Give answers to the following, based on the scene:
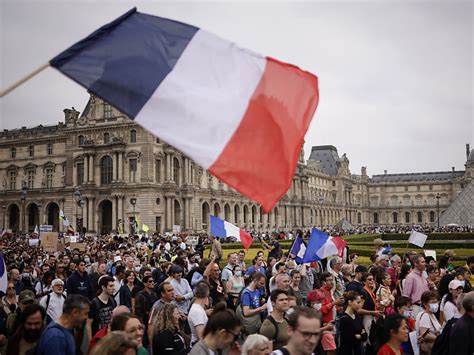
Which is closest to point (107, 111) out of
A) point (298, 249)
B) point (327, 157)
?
point (298, 249)

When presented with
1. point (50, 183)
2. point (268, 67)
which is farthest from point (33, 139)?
point (268, 67)

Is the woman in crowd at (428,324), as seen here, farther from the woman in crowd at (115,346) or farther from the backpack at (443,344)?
the woman in crowd at (115,346)

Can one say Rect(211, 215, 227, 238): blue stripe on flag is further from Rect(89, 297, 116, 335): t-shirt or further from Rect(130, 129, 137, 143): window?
Rect(130, 129, 137, 143): window

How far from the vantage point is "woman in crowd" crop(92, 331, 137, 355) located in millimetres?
3891

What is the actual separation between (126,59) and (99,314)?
426cm

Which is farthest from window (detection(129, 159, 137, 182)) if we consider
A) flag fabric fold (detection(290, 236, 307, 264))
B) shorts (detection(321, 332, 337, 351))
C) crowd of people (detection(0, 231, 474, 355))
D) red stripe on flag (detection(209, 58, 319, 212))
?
red stripe on flag (detection(209, 58, 319, 212))

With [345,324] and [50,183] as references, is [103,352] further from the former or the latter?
[50,183]

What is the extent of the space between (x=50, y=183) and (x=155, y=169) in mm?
16019

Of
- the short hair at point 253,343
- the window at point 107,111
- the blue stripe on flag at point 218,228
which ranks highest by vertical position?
the window at point 107,111

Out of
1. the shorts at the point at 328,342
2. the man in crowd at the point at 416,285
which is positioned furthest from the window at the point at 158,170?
the shorts at the point at 328,342

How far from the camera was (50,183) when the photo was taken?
2457 inches

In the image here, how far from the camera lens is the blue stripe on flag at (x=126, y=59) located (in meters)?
5.18

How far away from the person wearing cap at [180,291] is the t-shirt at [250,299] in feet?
5.32

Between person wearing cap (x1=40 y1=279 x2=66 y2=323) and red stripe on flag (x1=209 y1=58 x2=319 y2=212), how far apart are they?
15.5 ft
